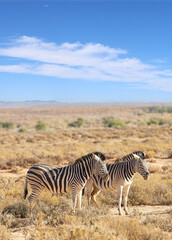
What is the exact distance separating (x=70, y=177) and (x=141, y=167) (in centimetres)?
188

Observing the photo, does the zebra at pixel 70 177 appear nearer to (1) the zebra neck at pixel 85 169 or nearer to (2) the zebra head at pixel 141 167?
(1) the zebra neck at pixel 85 169

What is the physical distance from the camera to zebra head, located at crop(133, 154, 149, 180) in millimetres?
6715

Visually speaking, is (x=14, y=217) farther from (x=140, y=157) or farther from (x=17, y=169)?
(x=17, y=169)

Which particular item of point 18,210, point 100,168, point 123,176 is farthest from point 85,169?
point 18,210

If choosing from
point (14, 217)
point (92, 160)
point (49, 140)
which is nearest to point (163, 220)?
point (92, 160)

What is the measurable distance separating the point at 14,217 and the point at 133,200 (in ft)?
12.2

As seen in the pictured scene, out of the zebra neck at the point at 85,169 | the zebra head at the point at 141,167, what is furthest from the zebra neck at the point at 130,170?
the zebra neck at the point at 85,169

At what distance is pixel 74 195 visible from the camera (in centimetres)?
643

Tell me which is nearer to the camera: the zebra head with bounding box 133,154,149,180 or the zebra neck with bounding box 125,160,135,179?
the zebra head with bounding box 133,154,149,180

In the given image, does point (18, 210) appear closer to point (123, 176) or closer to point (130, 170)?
point (123, 176)

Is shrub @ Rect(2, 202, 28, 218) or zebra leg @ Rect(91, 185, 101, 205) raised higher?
zebra leg @ Rect(91, 185, 101, 205)

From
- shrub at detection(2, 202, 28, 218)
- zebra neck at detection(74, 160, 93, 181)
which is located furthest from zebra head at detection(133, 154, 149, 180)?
shrub at detection(2, 202, 28, 218)

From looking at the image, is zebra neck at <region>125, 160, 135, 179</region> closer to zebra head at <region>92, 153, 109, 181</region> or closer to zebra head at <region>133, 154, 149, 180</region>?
zebra head at <region>133, 154, 149, 180</region>

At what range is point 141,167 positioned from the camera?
6.78 m
